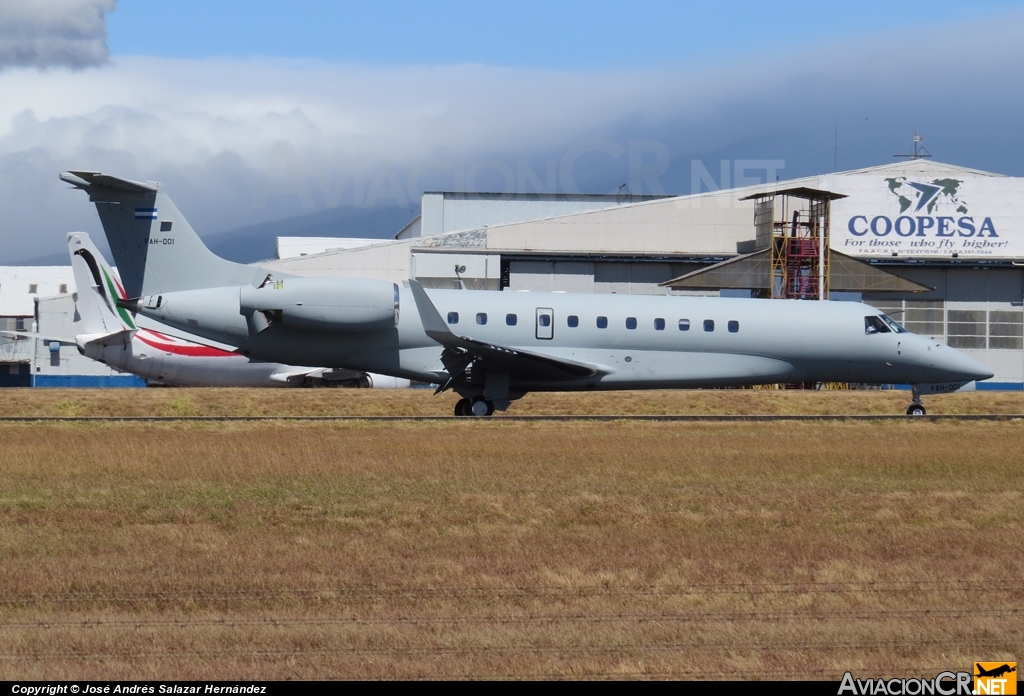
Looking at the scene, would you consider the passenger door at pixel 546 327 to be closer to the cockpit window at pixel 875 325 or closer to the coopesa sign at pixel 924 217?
the cockpit window at pixel 875 325

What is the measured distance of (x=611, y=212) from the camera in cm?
5034

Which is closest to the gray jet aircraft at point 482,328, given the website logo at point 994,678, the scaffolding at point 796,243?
the website logo at point 994,678

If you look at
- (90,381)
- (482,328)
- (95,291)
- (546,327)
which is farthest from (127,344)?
(90,381)

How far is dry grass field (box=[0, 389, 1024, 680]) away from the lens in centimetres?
678

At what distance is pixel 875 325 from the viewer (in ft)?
89.1

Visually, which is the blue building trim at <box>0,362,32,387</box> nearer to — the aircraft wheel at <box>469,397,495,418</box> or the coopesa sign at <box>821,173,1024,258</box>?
the coopesa sign at <box>821,173,1024,258</box>

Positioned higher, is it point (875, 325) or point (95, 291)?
point (95, 291)

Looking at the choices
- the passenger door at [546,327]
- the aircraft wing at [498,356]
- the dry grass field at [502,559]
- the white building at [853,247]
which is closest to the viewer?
the dry grass field at [502,559]

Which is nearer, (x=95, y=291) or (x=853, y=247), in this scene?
(x=95, y=291)

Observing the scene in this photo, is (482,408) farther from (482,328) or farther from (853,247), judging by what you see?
(853,247)

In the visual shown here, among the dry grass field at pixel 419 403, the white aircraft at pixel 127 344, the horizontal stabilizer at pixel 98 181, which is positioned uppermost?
the horizontal stabilizer at pixel 98 181

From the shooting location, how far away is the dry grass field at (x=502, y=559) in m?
6.78

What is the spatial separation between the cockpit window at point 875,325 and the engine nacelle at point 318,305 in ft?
37.6

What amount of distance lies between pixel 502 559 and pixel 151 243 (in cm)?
1827
